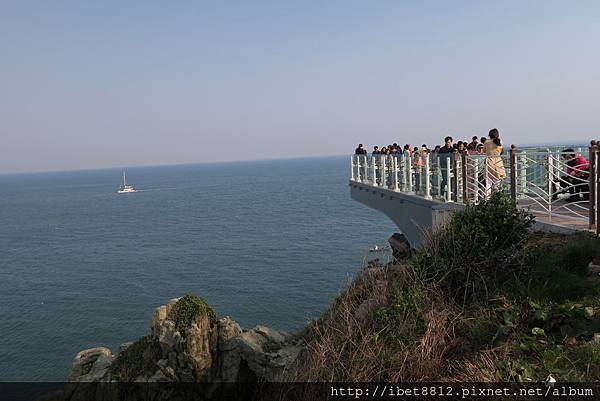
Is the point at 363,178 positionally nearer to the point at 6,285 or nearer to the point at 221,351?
the point at 221,351

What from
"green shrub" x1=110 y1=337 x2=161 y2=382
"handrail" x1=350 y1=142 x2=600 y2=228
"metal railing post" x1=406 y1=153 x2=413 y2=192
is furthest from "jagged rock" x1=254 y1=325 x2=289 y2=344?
"metal railing post" x1=406 y1=153 x2=413 y2=192

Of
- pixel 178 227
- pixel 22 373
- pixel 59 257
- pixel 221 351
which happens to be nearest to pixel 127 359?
pixel 221 351

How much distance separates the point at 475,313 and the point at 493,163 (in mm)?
6603

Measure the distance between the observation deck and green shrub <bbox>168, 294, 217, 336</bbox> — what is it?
5913 mm

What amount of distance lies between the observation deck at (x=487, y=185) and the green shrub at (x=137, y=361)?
24.6 feet

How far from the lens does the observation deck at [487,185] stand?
31.4 feet

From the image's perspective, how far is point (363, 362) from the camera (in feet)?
18.8

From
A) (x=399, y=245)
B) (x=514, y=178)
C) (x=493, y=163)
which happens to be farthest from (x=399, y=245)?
(x=514, y=178)

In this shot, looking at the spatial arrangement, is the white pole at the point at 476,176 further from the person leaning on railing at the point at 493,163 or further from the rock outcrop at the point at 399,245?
the rock outcrop at the point at 399,245

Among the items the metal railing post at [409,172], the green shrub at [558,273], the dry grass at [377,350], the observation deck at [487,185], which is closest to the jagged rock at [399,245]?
the observation deck at [487,185]

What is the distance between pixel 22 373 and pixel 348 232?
29580mm

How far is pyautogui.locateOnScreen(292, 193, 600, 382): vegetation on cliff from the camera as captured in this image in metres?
5.25

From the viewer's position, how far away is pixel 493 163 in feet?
39.4

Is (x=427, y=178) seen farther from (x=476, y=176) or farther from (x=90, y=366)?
(x=90, y=366)
